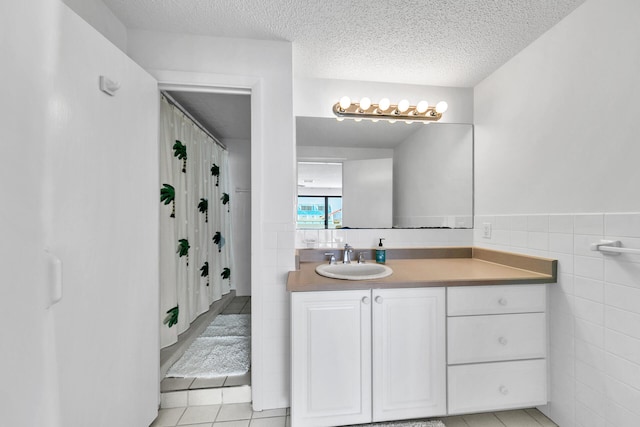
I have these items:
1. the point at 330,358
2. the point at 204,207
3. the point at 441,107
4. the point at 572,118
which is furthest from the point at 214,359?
the point at 572,118

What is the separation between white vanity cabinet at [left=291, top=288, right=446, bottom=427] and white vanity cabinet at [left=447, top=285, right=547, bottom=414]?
0.08 metres

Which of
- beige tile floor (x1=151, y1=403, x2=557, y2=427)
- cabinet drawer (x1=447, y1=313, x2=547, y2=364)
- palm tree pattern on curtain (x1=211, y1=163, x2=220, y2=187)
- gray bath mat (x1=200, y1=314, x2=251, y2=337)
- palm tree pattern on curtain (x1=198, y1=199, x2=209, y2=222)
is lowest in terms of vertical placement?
beige tile floor (x1=151, y1=403, x2=557, y2=427)

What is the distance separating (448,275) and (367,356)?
61cm

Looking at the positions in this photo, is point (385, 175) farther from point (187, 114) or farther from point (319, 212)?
point (187, 114)

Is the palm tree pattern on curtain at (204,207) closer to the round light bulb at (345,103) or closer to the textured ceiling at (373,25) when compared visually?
the textured ceiling at (373,25)

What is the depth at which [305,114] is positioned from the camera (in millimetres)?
1859

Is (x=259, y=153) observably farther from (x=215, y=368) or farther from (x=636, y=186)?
(x=636, y=186)

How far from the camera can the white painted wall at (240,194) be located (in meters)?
3.24

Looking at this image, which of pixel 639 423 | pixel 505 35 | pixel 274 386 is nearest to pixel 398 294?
pixel 274 386

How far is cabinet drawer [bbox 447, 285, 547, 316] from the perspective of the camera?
1.32 meters

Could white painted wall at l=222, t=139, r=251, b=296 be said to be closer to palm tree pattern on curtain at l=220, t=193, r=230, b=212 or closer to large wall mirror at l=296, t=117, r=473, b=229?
palm tree pattern on curtain at l=220, t=193, r=230, b=212

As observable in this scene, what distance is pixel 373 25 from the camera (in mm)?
1378

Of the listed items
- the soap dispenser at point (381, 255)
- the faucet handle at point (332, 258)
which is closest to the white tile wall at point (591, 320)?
the soap dispenser at point (381, 255)

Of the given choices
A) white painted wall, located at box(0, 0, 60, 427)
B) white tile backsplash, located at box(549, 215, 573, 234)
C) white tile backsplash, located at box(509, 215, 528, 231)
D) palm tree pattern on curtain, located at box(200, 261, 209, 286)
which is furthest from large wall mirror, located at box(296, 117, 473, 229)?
white painted wall, located at box(0, 0, 60, 427)
